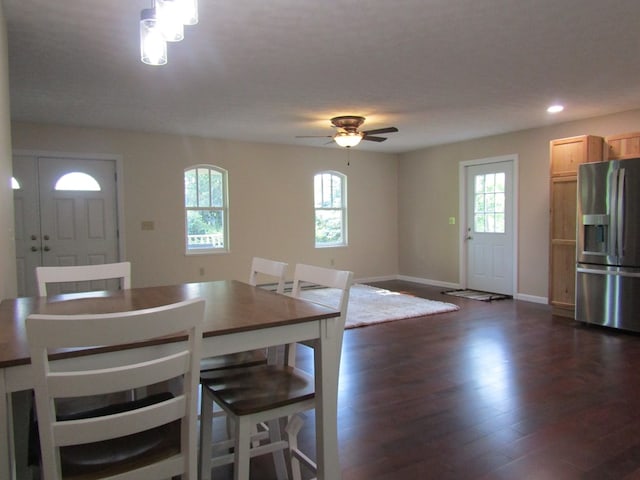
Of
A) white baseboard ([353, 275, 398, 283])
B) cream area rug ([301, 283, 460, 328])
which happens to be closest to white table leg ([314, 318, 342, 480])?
cream area rug ([301, 283, 460, 328])

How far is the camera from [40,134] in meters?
5.61

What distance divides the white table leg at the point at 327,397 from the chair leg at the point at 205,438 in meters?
0.44

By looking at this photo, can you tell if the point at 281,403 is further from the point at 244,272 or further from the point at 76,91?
the point at 244,272

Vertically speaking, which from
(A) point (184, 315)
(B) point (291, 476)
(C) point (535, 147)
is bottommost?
(B) point (291, 476)

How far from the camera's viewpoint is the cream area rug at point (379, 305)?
207 inches

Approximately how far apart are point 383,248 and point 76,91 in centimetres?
574

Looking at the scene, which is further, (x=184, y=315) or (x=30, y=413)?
(x=30, y=413)

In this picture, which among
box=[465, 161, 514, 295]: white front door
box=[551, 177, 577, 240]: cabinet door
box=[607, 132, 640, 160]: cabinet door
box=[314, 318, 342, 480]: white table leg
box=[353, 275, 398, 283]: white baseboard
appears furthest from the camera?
box=[353, 275, 398, 283]: white baseboard

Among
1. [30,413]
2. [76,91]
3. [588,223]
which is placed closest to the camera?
[30,413]

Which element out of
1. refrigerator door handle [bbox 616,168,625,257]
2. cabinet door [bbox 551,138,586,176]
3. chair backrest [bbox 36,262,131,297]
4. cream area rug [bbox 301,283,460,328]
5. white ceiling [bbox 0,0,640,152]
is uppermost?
white ceiling [bbox 0,0,640,152]

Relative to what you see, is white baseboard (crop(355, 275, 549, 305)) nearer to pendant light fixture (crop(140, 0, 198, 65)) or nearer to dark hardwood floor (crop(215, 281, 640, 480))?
dark hardwood floor (crop(215, 281, 640, 480))

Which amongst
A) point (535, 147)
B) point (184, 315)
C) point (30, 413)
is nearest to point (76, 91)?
point (30, 413)

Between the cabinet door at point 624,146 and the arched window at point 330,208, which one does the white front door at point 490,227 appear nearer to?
the cabinet door at point 624,146

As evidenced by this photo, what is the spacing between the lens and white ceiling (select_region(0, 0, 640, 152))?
2639 mm
